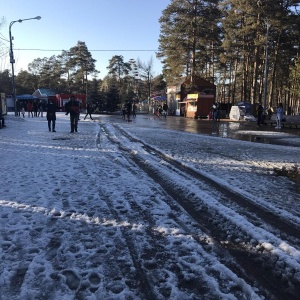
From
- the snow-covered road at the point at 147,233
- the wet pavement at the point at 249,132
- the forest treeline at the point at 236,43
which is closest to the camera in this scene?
the snow-covered road at the point at 147,233

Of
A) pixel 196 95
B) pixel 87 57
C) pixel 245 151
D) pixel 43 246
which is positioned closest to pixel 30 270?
pixel 43 246

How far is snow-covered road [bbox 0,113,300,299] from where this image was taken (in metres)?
2.88

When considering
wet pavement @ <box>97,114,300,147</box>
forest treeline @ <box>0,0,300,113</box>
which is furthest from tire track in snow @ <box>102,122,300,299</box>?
forest treeline @ <box>0,0,300,113</box>

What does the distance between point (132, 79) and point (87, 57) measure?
59.6ft

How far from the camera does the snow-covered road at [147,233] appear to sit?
2.88m

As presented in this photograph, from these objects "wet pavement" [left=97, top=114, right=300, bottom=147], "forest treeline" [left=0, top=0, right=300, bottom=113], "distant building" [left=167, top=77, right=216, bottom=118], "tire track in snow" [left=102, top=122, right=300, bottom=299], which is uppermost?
"forest treeline" [left=0, top=0, right=300, bottom=113]

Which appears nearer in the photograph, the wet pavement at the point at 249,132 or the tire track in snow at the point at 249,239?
the tire track in snow at the point at 249,239

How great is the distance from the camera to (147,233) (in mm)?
3957

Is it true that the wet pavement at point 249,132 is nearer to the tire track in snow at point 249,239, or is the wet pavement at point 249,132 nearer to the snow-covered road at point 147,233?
the snow-covered road at point 147,233

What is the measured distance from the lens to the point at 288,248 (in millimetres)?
3566

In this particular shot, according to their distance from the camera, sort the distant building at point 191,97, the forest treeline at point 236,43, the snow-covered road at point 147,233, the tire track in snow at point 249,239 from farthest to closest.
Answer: the distant building at point 191,97
the forest treeline at point 236,43
the tire track in snow at point 249,239
the snow-covered road at point 147,233

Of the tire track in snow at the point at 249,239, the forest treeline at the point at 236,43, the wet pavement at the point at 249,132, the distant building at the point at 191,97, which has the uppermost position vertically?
the forest treeline at the point at 236,43

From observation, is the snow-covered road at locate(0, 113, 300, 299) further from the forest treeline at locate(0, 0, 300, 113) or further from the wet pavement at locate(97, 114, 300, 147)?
the forest treeline at locate(0, 0, 300, 113)

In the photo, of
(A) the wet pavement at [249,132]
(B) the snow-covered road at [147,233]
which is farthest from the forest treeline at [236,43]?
(B) the snow-covered road at [147,233]
